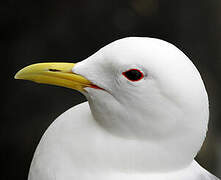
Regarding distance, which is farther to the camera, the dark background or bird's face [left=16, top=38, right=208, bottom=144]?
the dark background

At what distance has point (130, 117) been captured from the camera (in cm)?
136

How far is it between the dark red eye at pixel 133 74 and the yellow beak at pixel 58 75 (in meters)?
0.12

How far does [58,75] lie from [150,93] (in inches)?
10.7

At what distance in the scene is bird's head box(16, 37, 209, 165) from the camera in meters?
1.31

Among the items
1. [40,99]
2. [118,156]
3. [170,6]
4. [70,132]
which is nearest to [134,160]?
[118,156]

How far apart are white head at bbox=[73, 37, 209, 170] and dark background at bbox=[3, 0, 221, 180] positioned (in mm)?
1703

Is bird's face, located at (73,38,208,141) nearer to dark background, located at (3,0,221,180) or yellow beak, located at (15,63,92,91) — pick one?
yellow beak, located at (15,63,92,91)

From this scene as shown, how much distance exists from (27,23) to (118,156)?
1.81 m

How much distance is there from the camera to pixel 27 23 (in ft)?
10.0

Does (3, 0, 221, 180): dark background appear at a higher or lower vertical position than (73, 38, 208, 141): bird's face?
lower

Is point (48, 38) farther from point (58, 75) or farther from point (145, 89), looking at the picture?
point (145, 89)

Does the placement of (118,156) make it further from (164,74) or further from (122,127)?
(164,74)

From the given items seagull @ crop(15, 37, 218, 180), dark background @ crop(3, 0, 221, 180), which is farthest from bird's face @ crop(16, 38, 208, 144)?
dark background @ crop(3, 0, 221, 180)

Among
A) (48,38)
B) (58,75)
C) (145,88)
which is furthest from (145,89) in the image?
(48,38)
